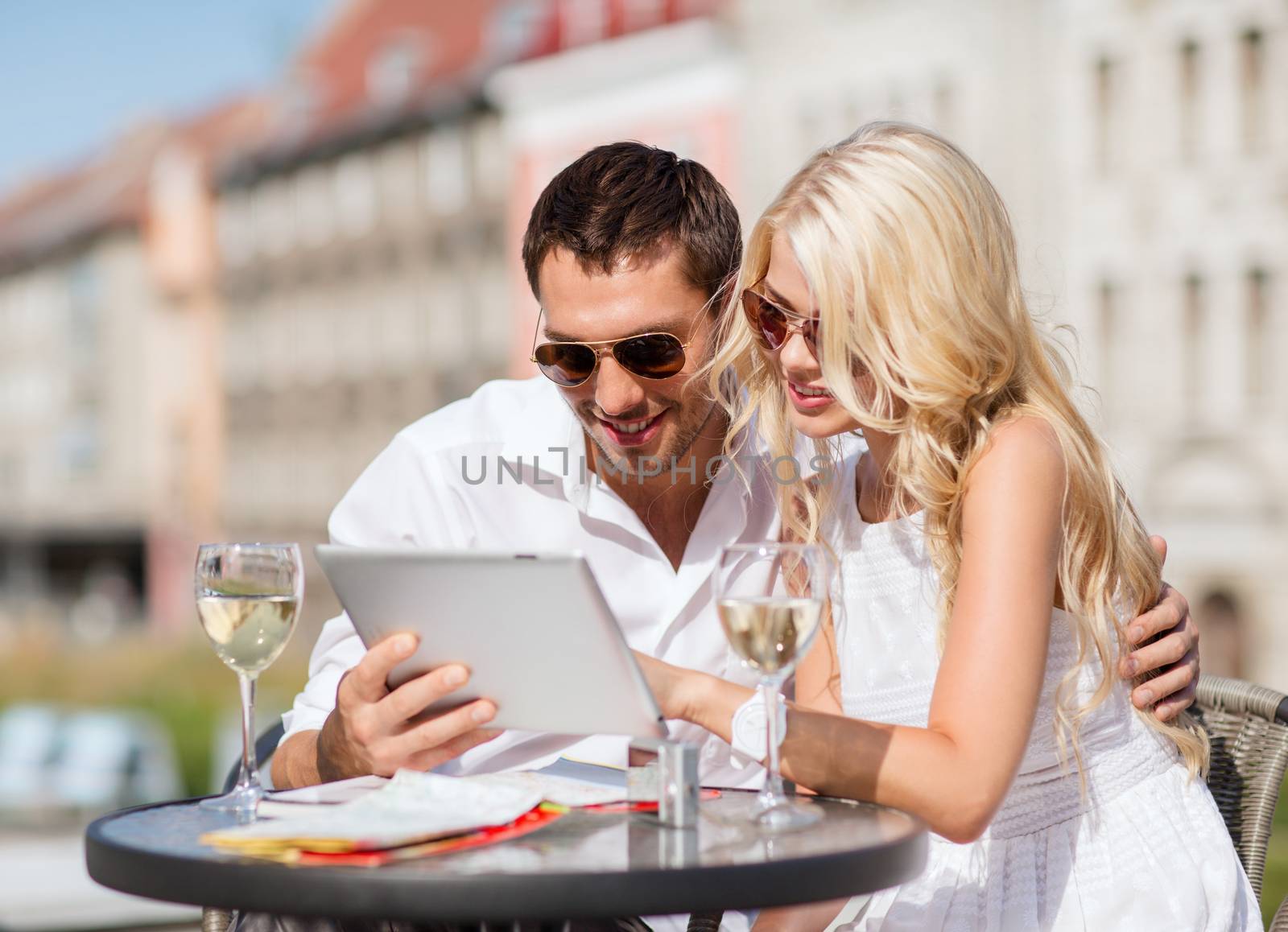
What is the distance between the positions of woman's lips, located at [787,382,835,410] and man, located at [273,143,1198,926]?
394 mm

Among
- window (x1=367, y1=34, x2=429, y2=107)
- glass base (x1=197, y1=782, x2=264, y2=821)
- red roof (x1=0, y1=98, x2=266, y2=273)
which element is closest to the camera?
glass base (x1=197, y1=782, x2=264, y2=821)

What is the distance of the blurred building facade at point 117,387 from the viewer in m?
38.4

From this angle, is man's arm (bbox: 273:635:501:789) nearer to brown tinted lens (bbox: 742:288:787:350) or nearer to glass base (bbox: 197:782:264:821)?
glass base (bbox: 197:782:264:821)

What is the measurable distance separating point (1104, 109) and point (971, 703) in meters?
17.8

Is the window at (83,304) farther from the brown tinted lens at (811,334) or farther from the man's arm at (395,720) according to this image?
the man's arm at (395,720)

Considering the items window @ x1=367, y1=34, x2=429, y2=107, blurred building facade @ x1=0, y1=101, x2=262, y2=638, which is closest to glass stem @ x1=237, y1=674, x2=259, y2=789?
window @ x1=367, y1=34, x2=429, y2=107

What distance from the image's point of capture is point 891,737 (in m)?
1.93

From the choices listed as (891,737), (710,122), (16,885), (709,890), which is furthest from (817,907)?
(710,122)

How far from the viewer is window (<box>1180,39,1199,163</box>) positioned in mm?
17875

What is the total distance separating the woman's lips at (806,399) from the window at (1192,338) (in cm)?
1635

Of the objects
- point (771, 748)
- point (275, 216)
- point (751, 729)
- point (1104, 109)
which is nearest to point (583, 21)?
point (1104, 109)

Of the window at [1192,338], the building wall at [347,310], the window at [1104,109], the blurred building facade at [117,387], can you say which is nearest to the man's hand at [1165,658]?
the window at [1192,338]

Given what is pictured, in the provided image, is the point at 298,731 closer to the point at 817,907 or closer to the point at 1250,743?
the point at 817,907

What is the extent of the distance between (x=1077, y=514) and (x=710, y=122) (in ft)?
67.0
